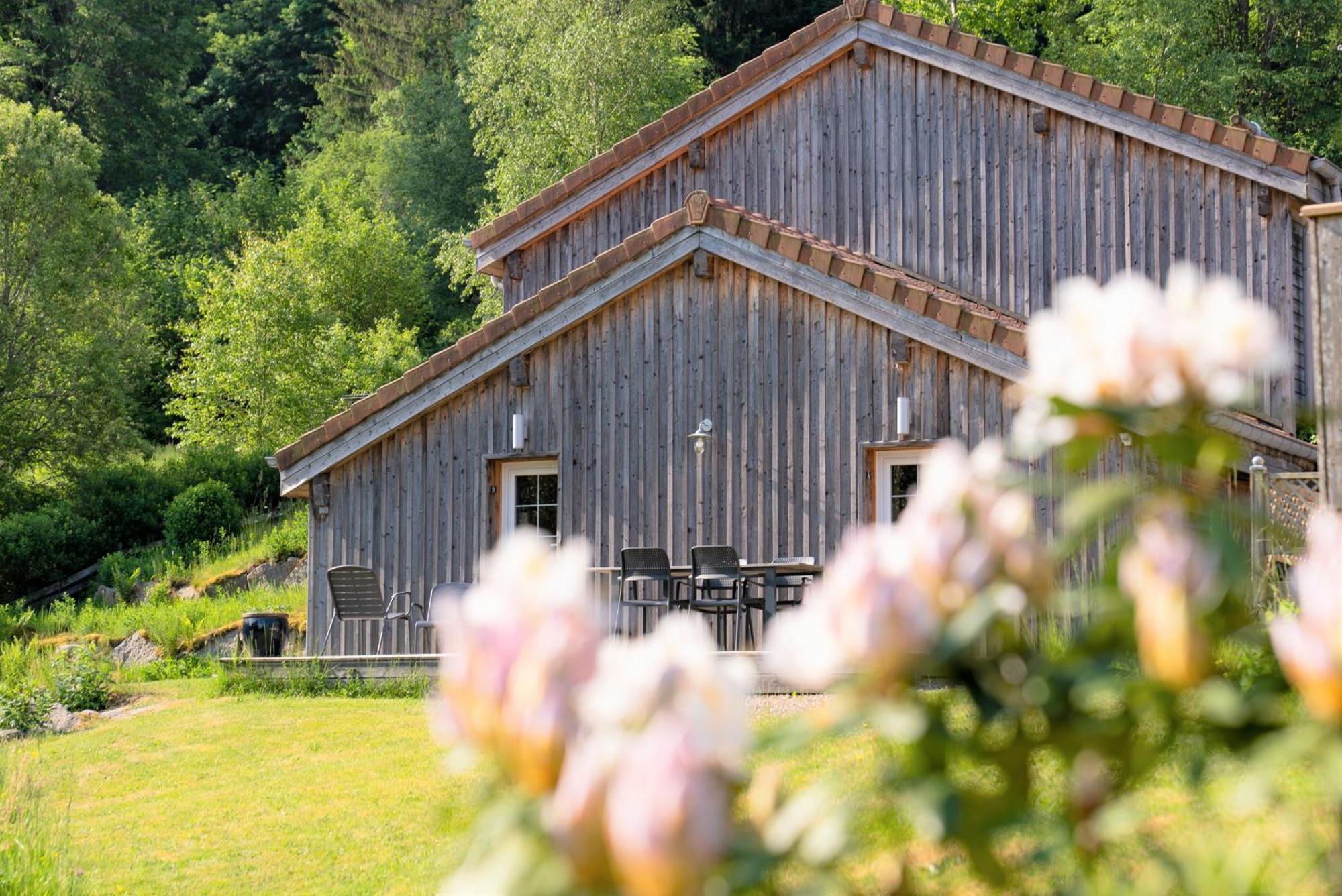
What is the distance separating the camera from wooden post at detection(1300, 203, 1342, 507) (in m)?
6.29

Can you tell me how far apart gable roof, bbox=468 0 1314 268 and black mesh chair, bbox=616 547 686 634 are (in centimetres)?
527

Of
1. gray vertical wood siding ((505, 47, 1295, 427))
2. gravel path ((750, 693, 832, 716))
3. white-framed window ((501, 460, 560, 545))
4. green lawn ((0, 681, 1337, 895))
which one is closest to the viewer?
green lawn ((0, 681, 1337, 895))

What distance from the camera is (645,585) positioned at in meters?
14.1

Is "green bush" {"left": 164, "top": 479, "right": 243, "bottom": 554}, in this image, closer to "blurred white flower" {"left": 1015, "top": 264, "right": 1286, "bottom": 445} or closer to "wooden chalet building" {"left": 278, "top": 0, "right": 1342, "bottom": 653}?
"wooden chalet building" {"left": 278, "top": 0, "right": 1342, "bottom": 653}

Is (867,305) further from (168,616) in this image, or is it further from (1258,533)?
(168,616)

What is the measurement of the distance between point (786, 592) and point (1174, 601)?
474 inches

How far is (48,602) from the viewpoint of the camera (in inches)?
968

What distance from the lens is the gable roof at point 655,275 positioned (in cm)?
1271

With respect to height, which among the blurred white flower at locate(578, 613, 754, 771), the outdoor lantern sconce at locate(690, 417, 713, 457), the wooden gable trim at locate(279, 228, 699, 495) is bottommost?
the blurred white flower at locate(578, 613, 754, 771)

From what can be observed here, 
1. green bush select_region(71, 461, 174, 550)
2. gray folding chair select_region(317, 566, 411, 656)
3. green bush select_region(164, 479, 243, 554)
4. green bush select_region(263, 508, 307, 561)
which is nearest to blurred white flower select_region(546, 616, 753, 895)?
gray folding chair select_region(317, 566, 411, 656)

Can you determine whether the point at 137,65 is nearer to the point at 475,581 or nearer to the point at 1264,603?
the point at 475,581

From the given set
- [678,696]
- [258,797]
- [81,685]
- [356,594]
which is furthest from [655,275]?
[678,696]

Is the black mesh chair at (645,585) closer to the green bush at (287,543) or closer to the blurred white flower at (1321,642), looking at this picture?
the green bush at (287,543)

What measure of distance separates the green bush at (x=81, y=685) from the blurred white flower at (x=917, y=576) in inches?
521
